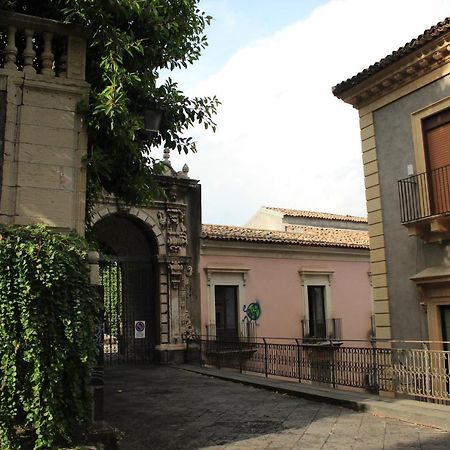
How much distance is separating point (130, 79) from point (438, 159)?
286 inches

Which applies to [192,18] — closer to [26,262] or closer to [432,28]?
[26,262]

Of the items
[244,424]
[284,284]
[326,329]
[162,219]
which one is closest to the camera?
[244,424]

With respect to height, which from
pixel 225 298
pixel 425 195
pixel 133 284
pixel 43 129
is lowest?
pixel 225 298

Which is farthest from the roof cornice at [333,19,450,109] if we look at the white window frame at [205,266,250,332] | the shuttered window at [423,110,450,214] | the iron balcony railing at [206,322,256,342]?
the iron balcony railing at [206,322,256,342]

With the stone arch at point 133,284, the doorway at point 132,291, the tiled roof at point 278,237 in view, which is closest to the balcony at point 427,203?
the tiled roof at point 278,237

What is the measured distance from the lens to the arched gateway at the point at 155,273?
1748cm

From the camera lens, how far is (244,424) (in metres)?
7.68

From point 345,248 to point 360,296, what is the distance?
90.0 inches

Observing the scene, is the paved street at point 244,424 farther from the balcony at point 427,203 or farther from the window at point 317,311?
the window at point 317,311

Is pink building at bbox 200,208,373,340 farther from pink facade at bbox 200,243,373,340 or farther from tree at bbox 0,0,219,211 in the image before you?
tree at bbox 0,0,219,211

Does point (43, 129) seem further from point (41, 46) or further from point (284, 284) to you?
point (284, 284)

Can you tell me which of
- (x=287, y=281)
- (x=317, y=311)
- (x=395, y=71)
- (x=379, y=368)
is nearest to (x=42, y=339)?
(x=379, y=368)

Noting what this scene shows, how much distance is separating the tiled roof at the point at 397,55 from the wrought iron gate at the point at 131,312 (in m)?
8.85

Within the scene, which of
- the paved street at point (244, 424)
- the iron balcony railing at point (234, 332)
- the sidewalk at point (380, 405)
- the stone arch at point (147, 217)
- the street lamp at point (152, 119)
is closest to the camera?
the paved street at point (244, 424)
